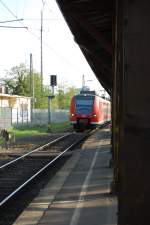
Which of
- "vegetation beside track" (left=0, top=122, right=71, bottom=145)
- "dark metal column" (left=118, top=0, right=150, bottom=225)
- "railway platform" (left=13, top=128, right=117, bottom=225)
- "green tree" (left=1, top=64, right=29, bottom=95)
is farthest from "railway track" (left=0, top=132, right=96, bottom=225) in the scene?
"green tree" (left=1, top=64, right=29, bottom=95)

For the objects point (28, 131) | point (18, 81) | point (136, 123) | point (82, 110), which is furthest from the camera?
point (18, 81)

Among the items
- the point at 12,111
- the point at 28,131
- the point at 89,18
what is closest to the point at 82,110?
the point at 28,131

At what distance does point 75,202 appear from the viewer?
377 inches

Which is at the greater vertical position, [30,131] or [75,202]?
[75,202]

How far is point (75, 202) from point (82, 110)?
3337 centimetres

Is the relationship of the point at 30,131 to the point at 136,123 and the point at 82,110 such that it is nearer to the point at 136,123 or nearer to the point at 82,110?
the point at 82,110

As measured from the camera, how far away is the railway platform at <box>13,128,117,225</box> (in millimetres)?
7814

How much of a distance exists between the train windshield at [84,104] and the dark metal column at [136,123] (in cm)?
3977

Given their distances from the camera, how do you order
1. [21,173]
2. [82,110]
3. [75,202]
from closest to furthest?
[75,202], [21,173], [82,110]

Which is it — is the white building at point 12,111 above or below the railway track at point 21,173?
above

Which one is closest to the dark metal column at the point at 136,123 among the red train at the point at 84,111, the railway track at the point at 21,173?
the railway track at the point at 21,173

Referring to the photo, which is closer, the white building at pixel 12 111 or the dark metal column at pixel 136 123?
the dark metal column at pixel 136 123

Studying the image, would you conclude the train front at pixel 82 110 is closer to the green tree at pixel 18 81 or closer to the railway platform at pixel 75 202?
the railway platform at pixel 75 202

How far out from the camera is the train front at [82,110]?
42.6 meters
